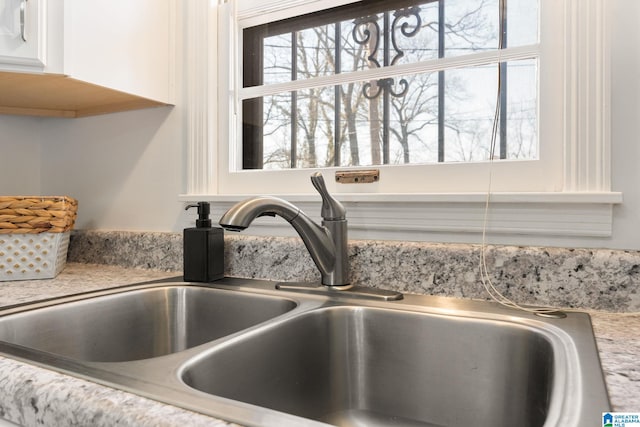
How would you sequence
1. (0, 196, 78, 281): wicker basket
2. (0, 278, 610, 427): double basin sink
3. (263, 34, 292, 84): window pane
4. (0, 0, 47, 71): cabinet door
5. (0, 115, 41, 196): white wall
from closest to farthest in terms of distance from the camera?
(0, 278, 610, 427): double basin sink < (0, 0, 47, 71): cabinet door < (0, 196, 78, 281): wicker basket < (263, 34, 292, 84): window pane < (0, 115, 41, 196): white wall

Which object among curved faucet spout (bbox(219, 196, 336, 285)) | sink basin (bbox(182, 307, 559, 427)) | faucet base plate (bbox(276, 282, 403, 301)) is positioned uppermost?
curved faucet spout (bbox(219, 196, 336, 285))

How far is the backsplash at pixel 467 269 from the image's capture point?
2.60 ft

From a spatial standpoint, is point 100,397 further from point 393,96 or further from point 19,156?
point 19,156

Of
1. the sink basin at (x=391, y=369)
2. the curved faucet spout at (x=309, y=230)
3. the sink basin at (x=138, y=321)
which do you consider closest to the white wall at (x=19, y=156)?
the sink basin at (x=138, y=321)

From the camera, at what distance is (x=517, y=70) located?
38.6 inches

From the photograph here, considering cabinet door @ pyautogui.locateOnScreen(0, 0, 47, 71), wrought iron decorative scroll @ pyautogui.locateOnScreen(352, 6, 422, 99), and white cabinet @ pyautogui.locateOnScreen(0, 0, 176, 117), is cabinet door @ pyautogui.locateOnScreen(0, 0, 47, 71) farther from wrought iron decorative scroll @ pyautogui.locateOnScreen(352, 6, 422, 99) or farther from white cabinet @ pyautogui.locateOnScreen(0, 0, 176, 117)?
wrought iron decorative scroll @ pyautogui.locateOnScreen(352, 6, 422, 99)

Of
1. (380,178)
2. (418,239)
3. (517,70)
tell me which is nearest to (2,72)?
(380,178)

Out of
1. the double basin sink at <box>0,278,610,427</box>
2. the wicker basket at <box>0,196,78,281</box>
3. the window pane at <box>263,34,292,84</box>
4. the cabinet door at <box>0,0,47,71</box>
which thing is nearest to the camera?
the double basin sink at <box>0,278,610,427</box>

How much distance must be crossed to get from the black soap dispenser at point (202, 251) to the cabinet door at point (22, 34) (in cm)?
51

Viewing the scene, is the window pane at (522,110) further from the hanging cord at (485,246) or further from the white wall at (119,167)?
the white wall at (119,167)

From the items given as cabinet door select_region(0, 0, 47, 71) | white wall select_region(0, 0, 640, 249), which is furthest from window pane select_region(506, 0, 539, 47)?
cabinet door select_region(0, 0, 47, 71)

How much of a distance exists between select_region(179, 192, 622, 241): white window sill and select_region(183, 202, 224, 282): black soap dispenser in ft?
0.57

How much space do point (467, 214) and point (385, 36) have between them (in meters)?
0.51

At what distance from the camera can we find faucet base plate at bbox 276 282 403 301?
89 cm
